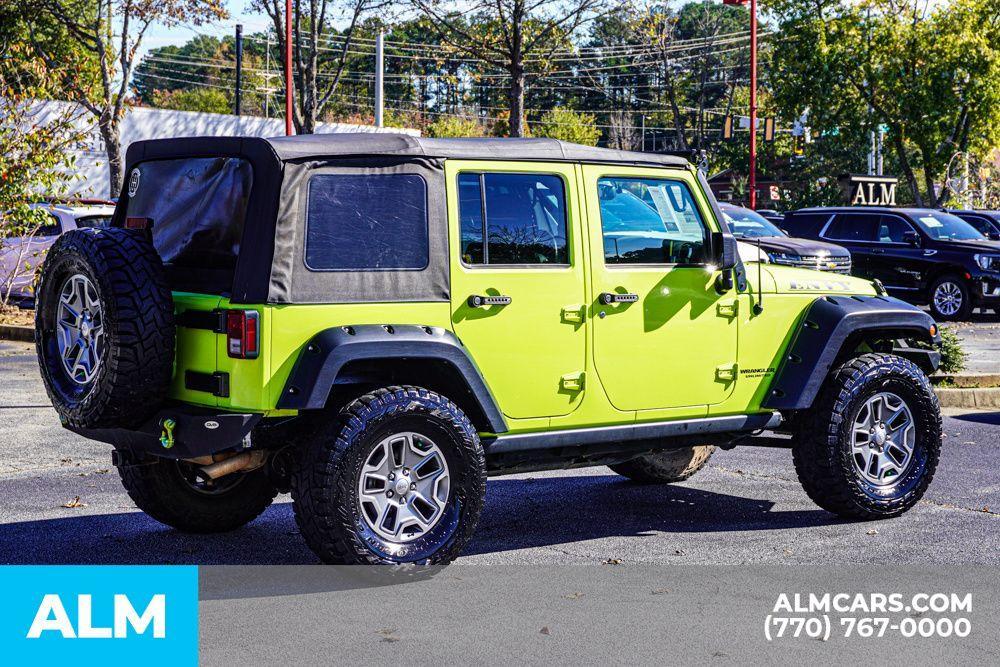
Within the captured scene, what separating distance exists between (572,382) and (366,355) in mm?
1183

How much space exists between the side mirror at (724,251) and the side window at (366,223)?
1671 mm

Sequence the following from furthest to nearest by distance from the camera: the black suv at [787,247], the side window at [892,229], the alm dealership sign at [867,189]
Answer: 1. the alm dealership sign at [867,189]
2. the side window at [892,229]
3. the black suv at [787,247]

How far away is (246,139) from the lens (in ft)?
19.1

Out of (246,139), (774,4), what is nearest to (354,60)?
(774,4)

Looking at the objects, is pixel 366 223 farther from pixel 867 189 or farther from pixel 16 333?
pixel 867 189

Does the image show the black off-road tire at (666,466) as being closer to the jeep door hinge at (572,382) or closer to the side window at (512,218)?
the jeep door hinge at (572,382)

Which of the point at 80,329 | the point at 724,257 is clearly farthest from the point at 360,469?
the point at 724,257

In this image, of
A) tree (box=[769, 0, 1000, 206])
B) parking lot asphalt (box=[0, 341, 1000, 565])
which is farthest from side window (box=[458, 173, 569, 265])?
Answer: tree (box=[769, 0, 1000, 206])

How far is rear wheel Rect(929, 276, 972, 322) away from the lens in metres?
21.7

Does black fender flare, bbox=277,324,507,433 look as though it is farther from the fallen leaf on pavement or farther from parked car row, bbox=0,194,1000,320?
parked car row, bbox=0,194,1000,320

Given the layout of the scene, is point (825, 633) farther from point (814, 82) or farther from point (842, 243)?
point (814, 82)

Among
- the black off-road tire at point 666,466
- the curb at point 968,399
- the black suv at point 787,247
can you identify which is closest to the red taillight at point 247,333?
the black off-road tire at point 666,466

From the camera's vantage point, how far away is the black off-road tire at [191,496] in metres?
6.73

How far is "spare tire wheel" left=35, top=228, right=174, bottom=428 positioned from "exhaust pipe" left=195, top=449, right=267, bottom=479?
1.24ft
